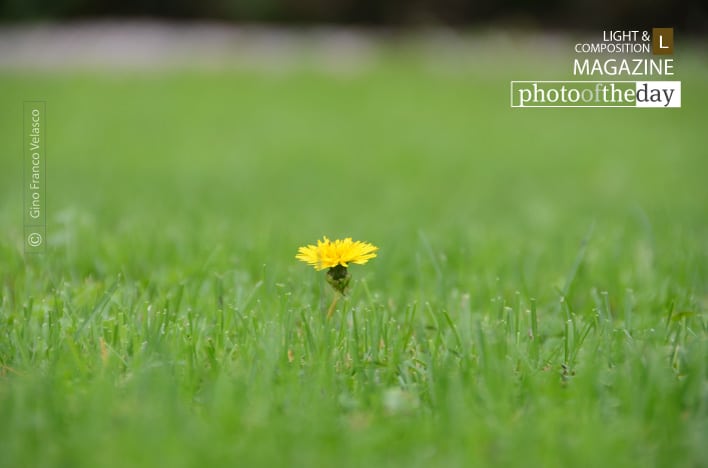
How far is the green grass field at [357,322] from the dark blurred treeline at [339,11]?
1345 cm

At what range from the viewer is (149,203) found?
3627 mm

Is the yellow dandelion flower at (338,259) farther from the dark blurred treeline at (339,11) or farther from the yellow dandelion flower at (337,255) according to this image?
the dark blurred treeline at (339,11)

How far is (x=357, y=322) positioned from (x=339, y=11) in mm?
17589

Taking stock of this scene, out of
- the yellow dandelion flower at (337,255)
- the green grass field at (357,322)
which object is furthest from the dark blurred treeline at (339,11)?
the yellow dandelion flower at (337,255)

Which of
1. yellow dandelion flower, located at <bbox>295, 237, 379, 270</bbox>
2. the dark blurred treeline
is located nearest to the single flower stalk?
yellow dandelion flower, located at <bbox>295, 237, 379, 270</bbox>

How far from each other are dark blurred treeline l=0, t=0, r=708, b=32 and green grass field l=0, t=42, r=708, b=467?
13448 millimetres

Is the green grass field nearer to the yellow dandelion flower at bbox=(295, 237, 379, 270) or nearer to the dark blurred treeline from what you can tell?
the yellow dandelion flower at bbox=(295, 237, 379, 270)

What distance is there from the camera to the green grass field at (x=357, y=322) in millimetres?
1131

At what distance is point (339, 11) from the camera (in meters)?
18.0

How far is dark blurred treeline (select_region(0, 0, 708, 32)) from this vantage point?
17.2m

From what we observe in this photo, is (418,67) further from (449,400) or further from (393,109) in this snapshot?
(449,400)

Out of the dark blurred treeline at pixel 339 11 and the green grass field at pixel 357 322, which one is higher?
the dark blurred treeline at pixel 339 11

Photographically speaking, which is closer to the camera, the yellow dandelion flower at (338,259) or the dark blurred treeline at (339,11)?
the yellow dandelion flower at (338,259)

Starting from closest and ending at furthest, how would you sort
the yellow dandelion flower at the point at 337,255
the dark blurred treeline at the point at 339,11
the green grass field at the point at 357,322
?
the green grass field at the point at 357,322
the yellow dandelion flower at the point at 337,255
the dark blurred treeline at the point at 339,11
